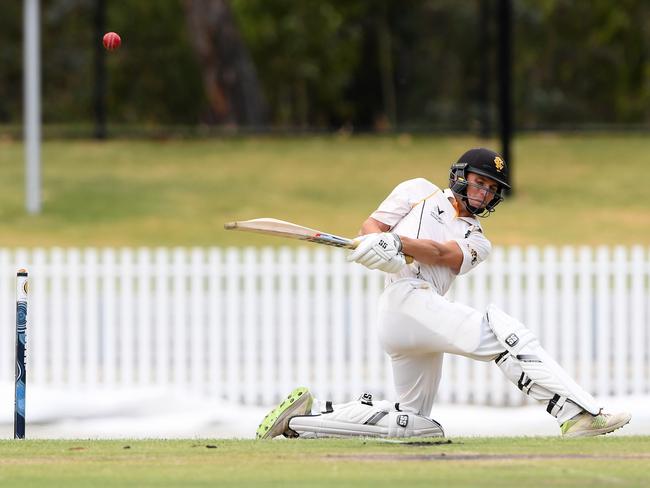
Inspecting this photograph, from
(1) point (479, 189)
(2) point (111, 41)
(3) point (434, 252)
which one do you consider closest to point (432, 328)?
(3) point (434, 252)

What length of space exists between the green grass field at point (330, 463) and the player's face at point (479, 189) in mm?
1192

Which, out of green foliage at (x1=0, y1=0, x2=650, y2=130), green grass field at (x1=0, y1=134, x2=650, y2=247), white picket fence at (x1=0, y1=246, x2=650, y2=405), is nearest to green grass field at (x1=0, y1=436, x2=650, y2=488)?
white picket fence at (x1=0, y1=246, x2=650, y2=405)

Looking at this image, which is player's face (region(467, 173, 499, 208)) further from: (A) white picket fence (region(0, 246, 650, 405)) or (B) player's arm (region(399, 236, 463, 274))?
(A) white picket fence (region(0, 246, 650, 405))

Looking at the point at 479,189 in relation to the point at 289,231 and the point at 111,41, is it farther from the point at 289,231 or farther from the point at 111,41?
the point at 111,41

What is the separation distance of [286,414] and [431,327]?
93 centimetres

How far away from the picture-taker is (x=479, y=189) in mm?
7363

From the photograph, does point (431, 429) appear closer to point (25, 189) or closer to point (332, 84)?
point (25, 189)

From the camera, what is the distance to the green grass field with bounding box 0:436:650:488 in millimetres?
5703

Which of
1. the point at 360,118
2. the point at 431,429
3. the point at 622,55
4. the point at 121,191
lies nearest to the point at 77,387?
the point at 431,429

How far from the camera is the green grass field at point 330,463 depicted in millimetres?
5703

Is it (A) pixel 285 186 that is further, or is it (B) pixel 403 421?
(A) pixel 285 186

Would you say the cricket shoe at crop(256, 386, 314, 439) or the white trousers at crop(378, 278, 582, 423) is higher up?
the white trousers at crop(378, 278, 582, 423)

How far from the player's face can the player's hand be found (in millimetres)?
568

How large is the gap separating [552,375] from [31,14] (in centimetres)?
1174
